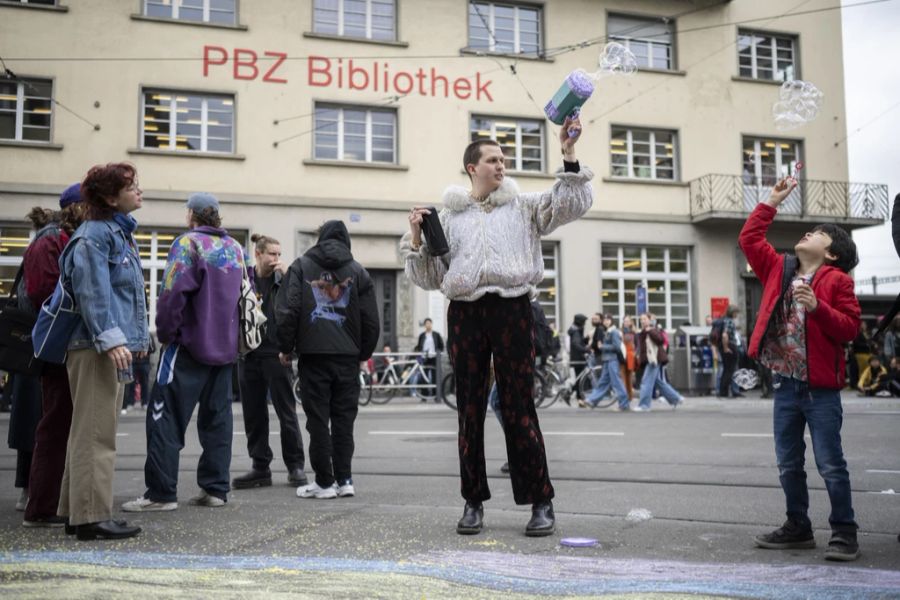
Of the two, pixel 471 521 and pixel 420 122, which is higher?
pixel 420 122

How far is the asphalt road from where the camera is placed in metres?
3.33

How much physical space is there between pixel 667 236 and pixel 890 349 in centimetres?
642

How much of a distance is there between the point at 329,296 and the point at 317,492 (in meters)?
1.33

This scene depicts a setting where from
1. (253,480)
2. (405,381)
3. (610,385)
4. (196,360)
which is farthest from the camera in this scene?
(405,381)

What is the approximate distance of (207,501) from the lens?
5.44m

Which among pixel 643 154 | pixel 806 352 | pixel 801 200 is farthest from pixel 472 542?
pixel 801 200

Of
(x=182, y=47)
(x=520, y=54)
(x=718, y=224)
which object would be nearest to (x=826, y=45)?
(x=718, y=224)

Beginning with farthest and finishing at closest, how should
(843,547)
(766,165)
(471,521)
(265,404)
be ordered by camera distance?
(766,165) → (265,404) → (471,521) → (843,547)

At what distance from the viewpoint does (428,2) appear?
2155 centimetres

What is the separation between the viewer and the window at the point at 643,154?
75.1 feet

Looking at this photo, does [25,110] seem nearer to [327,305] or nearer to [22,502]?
[327,305]

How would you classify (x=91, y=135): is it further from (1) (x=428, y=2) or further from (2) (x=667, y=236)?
(2) (x=667, y=236)

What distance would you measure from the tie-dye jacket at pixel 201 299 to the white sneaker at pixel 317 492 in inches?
41.2

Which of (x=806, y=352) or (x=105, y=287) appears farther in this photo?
(x=105, y=287)
